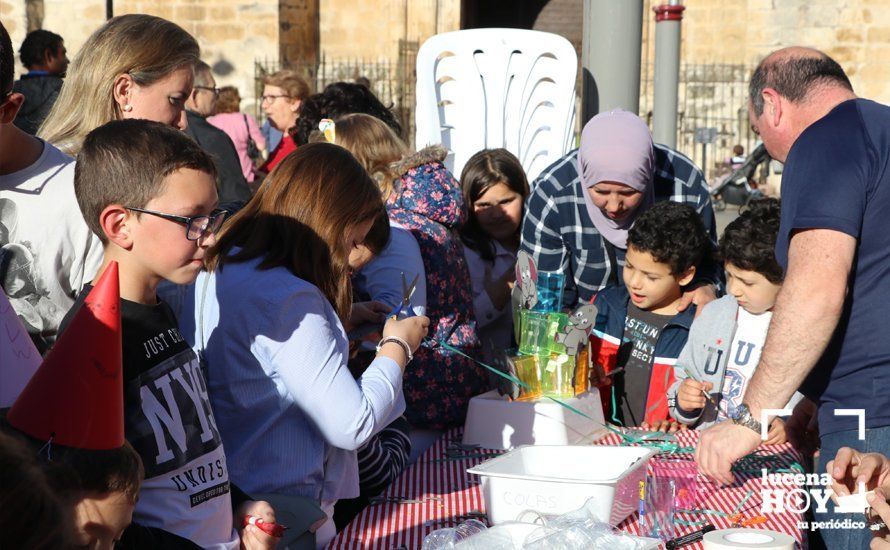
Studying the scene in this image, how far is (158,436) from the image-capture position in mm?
1903

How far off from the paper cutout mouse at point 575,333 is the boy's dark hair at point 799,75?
880 millimetres

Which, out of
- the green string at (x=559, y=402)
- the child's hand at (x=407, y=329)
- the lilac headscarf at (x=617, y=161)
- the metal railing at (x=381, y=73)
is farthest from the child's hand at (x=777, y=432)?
the metal railing at (x=381, y=73)

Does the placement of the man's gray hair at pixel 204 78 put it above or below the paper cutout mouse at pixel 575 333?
above

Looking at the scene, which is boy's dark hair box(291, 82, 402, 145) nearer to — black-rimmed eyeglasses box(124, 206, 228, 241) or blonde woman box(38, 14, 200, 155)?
blonde woman box(38, 14, 200, 155)

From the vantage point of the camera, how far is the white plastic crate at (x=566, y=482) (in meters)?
2.29

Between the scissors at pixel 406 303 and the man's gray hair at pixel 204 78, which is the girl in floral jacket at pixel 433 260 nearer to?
the scissors at pixel 406 303

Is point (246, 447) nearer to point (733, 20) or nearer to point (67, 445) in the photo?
point (67, 445)

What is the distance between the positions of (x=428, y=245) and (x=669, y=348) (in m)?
0.87

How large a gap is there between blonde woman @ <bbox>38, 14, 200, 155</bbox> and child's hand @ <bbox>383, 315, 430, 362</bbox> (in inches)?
34.0

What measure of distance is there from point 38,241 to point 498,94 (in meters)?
3.37

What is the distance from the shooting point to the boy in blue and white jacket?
3.29 m

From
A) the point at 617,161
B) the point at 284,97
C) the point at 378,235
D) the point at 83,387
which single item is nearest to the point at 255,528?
the point at 83,387

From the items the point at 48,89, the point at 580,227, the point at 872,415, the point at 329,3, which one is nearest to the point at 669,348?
the point at 580,227

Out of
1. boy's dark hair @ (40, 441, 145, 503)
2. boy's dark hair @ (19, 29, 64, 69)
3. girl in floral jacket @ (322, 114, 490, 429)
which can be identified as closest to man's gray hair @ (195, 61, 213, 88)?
boy's dark hair @ (19, 29, 64, 69)
